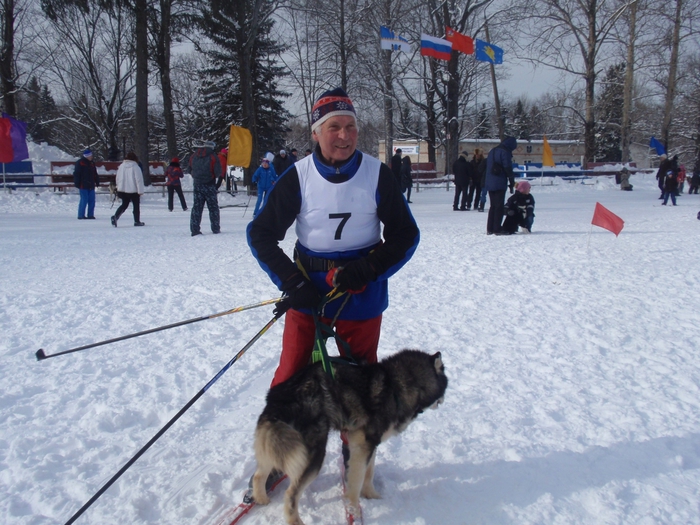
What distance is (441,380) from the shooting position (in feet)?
8.56

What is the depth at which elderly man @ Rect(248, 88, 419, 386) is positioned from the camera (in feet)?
7.76

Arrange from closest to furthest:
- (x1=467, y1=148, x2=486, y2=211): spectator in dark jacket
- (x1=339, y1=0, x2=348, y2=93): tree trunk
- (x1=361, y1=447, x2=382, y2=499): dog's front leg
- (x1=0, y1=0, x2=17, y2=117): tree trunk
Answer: (x1=361, y1=447, x2=382, y2=499): dog's front leg → (x1=467, y1=148, x2=486, y2=211): spectator in dark jacket → (x1=0, y1=0, x2=17, y2=117): tree trunk → (x1=339, y1=0, x2=348, y2=93): tree trunk

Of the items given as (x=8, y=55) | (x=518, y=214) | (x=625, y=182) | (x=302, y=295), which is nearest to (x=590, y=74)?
(x=625, y=182)

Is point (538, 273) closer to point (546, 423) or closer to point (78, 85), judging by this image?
point (546, 423)

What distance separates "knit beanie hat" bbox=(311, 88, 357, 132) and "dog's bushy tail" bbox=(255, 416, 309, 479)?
4.68ft

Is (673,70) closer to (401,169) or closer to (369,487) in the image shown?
(401,169)

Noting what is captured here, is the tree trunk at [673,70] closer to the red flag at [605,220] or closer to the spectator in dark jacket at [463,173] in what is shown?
the spectator in dark jacket at [463,173]

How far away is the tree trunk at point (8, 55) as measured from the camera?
67.0 feet

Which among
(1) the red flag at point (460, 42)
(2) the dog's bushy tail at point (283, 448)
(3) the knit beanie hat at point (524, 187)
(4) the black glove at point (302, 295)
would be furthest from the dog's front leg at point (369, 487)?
(1) the red flag at point (460, 42)

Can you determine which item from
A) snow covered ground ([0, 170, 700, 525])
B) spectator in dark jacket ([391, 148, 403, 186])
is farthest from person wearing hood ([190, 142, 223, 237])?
spectator in dark jacket ([391, 148, 403, 186])

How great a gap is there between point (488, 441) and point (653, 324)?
3.00m

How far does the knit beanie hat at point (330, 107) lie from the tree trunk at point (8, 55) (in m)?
23.2

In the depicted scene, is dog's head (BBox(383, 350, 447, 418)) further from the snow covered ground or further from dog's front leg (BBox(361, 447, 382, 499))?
the snow covered ground

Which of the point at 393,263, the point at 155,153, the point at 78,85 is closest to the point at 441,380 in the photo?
the point at 393,263
